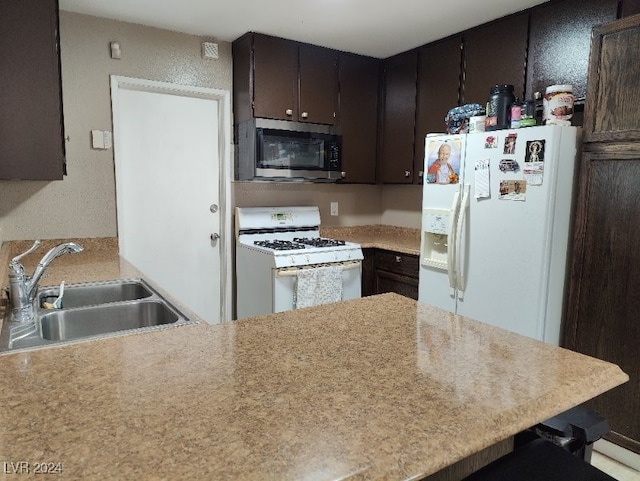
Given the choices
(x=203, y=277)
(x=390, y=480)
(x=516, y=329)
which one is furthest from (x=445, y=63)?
(x=390, y=480)

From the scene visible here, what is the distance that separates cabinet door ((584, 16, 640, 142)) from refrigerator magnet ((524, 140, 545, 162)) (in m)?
0.20

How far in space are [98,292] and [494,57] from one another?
2.69 metres

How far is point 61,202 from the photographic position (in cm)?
279

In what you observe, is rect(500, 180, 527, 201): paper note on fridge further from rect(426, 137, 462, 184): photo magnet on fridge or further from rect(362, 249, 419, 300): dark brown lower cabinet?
rect(362, 249, 419, 300): dark brown lower cabinet

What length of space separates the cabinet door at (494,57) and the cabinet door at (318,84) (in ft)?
3.27

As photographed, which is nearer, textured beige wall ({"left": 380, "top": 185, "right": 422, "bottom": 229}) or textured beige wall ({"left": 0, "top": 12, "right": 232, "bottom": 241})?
textured beige wall ({"left": 0, "top": 12, "right": 232, "bottom": 241})

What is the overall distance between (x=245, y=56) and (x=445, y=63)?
4.67ft

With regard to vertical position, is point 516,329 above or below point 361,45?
below

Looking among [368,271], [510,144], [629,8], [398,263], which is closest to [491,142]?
[510,144]

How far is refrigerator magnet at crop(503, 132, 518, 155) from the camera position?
231cm

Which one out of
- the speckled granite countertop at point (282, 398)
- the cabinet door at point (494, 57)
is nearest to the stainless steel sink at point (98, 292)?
the speckled granite countertop at point (282, 398)

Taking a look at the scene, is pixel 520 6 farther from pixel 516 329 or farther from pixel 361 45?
pixel 516 329

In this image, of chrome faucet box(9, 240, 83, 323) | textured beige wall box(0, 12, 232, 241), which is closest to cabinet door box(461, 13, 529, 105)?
textured beige wall box(0, 12, 232, 241)

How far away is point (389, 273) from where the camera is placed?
3311mm
